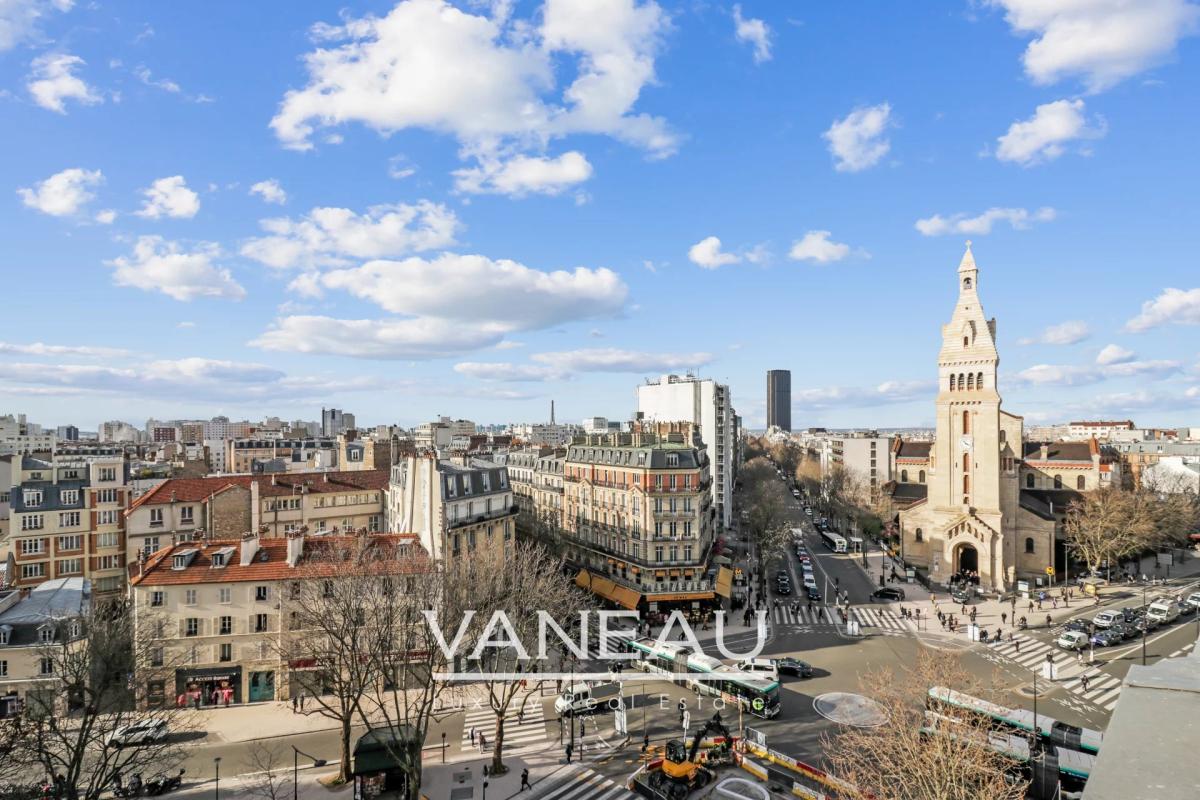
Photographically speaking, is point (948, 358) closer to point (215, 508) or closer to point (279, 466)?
point (215, 508)

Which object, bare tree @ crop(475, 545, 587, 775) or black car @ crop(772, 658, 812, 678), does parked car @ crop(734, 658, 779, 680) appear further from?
bare tree @ crop(475, 545, 587, 775)

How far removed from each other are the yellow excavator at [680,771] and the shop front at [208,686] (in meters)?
25.0

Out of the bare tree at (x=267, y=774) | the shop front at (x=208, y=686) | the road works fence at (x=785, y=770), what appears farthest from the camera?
the shop front at (x=208, y=686)

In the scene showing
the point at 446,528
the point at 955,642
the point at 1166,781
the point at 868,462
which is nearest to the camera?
the point at 1166,781

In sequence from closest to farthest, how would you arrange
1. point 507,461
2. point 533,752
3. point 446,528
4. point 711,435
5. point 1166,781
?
point 1166,781
point 533,752
point 446,528
point 507,461
point 711,435

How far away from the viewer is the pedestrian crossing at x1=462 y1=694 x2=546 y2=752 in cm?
3219

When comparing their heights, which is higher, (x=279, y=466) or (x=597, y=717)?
(x=279, y=466)

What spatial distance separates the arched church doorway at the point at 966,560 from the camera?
64.5 meters

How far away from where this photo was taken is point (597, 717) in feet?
115

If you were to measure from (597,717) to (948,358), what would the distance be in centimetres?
5423

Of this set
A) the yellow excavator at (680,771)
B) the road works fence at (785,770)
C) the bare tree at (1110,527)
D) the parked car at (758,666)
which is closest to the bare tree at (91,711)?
the yellow excavator at (680,771)

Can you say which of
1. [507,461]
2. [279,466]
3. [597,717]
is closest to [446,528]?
[597,717]

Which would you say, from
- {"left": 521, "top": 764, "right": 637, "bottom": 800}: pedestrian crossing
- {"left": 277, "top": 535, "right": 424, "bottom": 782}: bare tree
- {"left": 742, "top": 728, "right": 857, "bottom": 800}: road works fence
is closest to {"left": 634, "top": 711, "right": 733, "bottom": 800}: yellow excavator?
{"left": 521, "top": 764, "right": 637, "bottom": 800}: pedestrian crossing

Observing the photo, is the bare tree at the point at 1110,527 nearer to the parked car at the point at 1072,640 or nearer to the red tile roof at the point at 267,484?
Answer: the parked car at the point at 1072,640
